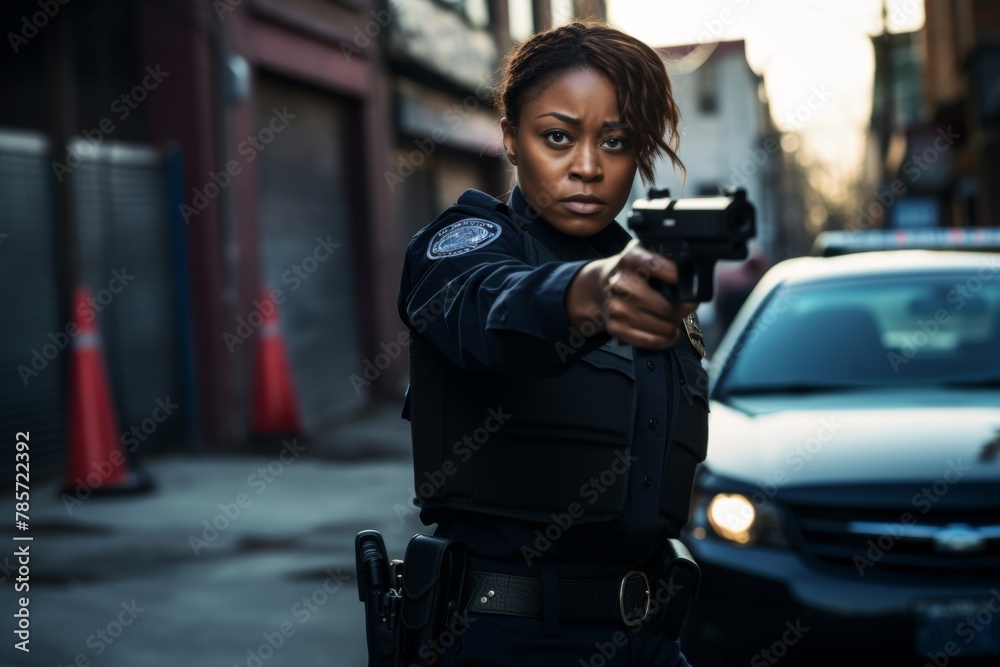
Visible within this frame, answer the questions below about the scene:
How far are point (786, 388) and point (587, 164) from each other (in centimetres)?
306

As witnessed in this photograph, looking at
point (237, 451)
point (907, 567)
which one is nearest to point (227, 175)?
point (237, 451)

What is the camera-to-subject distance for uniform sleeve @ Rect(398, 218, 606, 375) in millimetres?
1671

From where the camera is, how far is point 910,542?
12.7 ft

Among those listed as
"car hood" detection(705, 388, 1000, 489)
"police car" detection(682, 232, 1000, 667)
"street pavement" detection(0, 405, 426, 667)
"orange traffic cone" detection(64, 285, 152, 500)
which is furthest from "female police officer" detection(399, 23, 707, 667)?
"orange traffic cone" detection(64, 285, 152, 500)

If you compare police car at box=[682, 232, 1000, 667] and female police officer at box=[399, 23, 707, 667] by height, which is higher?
female police officer at box=[399, 23, 707, 667]

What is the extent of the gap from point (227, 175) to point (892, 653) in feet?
24.4

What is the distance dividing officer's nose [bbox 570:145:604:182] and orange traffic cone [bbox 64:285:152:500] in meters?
6.18

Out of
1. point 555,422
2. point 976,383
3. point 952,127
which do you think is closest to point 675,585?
point 555,422

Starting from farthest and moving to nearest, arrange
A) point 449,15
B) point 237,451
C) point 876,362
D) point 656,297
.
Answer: point 449,15 < point 237,451 < point 876,362 < point 656,297

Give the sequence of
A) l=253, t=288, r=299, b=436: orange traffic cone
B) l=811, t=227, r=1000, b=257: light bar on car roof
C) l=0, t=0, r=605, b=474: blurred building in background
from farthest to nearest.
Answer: l=253, t=288, r=299, b=436: orange traffic cone, l=0, t=0, r=605, b=474: blurred building in background, l=811, t=227, r=1000, b=257: light bar on car roof

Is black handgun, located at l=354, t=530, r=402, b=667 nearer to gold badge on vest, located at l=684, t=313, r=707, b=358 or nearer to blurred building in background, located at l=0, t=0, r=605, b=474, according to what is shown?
gold badge on vest, located at l=684, t=313, r=707, b=358

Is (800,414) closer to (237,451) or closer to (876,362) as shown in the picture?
(876,362)

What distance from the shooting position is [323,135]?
1294 centimetres

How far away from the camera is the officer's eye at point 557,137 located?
6.62 feet
